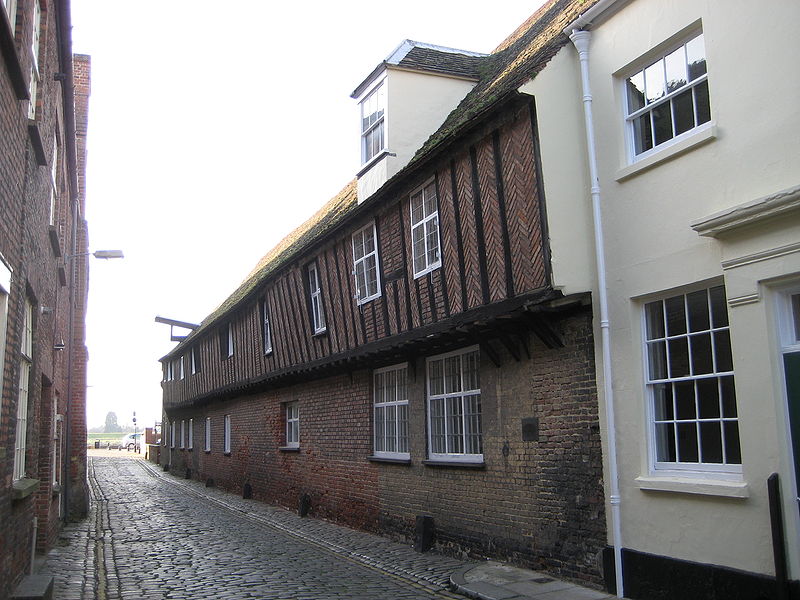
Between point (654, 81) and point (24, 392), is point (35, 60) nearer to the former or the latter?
point (24, 392)

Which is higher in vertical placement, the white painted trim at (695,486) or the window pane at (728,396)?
the window pane at (728,396)

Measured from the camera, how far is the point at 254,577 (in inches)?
355

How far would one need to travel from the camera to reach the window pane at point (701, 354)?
6.86 m

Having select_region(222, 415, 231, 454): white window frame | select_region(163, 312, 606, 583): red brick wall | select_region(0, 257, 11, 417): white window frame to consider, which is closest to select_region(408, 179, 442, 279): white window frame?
select_region(163, 312, 606, 583): red brick wall

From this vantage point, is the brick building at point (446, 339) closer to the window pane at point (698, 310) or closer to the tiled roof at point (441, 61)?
the tiled roof at point (441, 61)

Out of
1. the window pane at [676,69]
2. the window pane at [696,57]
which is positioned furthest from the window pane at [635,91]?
the window pane at [696,57]

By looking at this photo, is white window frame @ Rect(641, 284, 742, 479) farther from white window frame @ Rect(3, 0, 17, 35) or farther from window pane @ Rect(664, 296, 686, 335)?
white window frame @ Rect(3, 0, 17, 35)

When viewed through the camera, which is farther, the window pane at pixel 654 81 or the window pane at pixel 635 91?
the window pane at pixel 635 91

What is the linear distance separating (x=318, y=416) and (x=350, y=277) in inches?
125

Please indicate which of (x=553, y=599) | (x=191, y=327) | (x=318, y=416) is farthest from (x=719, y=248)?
(x=191, y=327)

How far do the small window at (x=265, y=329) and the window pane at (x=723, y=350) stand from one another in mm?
12857

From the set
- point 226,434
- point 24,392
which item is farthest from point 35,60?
point 226,434

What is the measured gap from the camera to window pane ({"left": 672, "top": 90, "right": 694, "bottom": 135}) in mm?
7219

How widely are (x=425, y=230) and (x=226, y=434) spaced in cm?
1451
